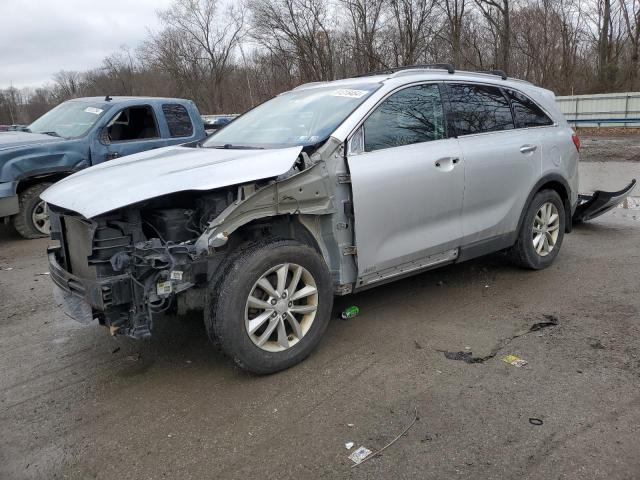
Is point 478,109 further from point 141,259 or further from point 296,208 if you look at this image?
point 141,259

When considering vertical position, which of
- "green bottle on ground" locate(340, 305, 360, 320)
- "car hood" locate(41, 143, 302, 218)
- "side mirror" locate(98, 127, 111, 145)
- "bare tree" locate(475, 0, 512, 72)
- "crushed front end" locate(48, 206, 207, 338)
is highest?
"bare tree" locate(475, 0, 512, 72)

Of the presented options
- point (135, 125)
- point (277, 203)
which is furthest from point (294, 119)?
point (135, 125)

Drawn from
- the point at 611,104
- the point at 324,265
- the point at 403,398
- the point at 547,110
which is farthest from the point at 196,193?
the point at 611,104

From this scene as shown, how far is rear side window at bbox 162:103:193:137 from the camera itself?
849 cm

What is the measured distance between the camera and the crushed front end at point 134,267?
308 cm

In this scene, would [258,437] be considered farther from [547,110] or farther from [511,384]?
[547,110]

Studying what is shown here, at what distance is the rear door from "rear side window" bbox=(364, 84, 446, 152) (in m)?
0.21

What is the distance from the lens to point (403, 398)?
124 inches

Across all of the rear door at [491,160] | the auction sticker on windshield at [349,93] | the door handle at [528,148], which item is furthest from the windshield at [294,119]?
the door handle at [528,148]

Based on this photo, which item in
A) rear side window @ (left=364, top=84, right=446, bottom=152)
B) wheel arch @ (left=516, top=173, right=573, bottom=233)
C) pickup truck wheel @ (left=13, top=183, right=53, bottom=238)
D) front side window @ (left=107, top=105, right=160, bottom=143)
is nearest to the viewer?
rear side window @ (left=364, top=84, right=446, bottom=152)

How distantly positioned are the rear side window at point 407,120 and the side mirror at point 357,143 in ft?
0.12

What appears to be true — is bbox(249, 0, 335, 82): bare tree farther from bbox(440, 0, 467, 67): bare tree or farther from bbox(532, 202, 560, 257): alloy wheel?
bbox(532, 202, 560, 257): alloy wheel

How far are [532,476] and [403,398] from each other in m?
0.85

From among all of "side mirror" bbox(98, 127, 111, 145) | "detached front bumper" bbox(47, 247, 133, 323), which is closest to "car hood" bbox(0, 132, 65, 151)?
"side mirror" bbox(98, 127, 111, 145)
